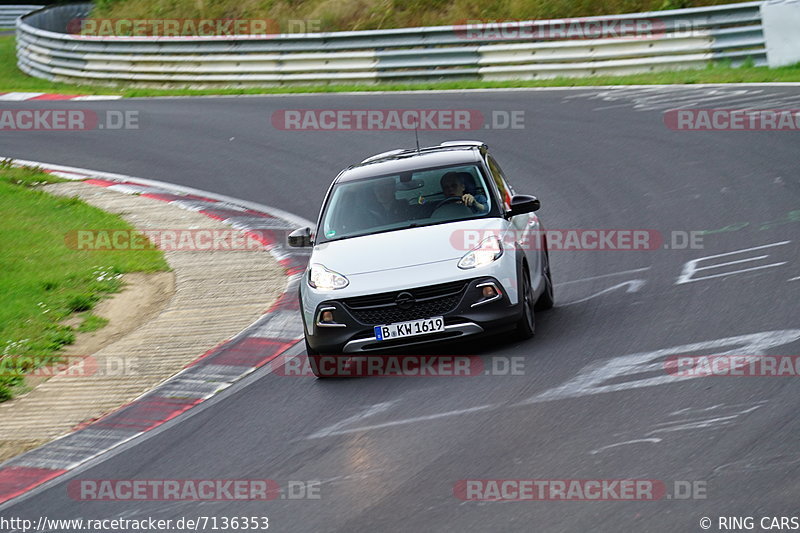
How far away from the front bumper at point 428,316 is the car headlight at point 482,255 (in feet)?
0.50

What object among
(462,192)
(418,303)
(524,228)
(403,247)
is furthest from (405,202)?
(418,303)

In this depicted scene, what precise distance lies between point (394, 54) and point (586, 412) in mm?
19735

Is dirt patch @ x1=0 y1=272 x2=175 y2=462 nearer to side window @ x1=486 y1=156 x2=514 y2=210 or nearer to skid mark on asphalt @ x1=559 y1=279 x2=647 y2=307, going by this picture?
side window @ x1=486 y1=156 x2=514 y2=210

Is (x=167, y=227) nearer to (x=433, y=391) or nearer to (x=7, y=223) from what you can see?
(x=7, y=223)

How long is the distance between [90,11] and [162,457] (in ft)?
123

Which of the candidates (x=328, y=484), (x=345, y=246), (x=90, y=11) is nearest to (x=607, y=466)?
(x=328, y=484)

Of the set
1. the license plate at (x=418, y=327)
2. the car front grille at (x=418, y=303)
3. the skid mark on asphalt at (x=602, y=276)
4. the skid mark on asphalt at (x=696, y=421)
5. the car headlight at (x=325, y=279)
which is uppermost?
the car headlight at (x=325, y=279)

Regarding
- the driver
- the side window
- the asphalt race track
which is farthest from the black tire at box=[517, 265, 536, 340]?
the side window

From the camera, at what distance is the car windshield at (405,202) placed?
10180mm

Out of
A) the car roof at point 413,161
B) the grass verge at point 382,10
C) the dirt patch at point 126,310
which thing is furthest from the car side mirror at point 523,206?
the grass verge at point 382,10

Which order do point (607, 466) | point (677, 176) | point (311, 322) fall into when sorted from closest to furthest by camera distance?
point (607, 466), point (311, 322), point (677, 176)

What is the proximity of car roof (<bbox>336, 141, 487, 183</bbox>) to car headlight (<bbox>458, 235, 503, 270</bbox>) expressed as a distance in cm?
125

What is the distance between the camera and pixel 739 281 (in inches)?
424

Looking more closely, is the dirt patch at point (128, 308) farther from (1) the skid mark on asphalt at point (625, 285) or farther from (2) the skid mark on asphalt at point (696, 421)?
(2) the skid mark on asphalt at point (696, 421)
